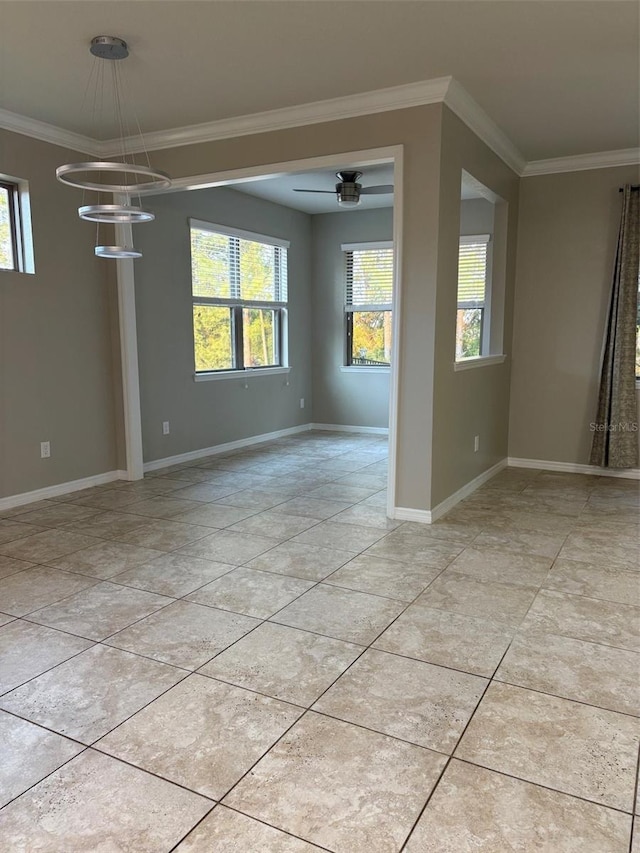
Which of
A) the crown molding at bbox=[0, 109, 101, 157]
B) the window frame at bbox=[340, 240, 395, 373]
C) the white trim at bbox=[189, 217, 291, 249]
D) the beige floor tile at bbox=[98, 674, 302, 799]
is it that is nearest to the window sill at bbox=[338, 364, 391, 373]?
the window frame at bbox=[340, 240, 395, 373]

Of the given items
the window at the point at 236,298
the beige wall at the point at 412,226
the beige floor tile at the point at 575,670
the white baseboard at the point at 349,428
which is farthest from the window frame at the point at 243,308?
the beige floor tile at the point at 575,670

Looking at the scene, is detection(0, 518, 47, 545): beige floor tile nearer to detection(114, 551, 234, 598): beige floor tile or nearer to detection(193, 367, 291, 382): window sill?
A: detection(114, 551, 234, 598): beige floor tile

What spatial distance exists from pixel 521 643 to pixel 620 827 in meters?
0.91

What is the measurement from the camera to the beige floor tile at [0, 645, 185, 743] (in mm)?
1952

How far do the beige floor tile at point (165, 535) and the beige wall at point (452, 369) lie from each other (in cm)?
154

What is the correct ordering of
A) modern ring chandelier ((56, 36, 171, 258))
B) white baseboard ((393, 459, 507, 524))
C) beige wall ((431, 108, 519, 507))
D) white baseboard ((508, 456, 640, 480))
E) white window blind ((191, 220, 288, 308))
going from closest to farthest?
modern ring chandelier ((56, 36, 171, 258)) → beige wall ((431, 108, 519, 507)) → white baseboard ((393, 459, 507, 524)) → white baseboard ((508, 456, 640, 480)) → white window blind ((191, 220, 288, 308))

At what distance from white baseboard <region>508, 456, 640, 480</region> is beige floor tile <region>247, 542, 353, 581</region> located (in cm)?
287

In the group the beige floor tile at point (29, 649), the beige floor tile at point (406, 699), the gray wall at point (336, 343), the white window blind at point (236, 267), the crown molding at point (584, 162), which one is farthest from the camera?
the gray wall at point (336, 343)

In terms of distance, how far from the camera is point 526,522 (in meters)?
4.00

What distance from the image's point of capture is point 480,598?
284 cm

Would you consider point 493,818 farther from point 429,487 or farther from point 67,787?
point 429,487

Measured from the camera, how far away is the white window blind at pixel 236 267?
5937 mm

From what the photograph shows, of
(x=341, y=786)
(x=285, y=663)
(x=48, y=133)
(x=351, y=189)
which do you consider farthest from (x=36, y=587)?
(x=351, y=189)

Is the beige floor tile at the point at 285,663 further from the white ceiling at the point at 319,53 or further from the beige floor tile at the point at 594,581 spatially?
the white ceiling at the point at 319,53
